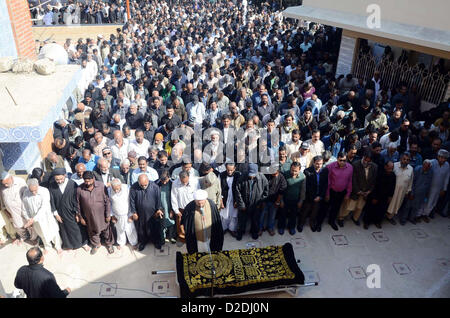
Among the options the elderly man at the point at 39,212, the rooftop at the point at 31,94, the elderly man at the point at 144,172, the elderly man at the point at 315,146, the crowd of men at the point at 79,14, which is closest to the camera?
the rooftop at the point at 31,94

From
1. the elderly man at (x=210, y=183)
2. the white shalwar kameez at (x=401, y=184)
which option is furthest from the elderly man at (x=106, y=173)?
the white shalwar kameez at (x=401, y=184)

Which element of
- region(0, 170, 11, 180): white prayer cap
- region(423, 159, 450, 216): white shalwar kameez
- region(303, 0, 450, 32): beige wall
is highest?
region(303, 0, 450, 32): beige wall

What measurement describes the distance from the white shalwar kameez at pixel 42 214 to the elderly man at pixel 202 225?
1.98 metres

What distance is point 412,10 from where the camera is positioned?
30.2 feet

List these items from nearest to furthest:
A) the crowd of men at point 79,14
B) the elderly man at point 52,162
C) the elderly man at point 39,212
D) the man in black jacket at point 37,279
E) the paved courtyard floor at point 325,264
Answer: the man in black jacket at point 37,279 < the paved courtyard floor at point 325,264 < the elderly man at point 39,212 < the elderly man at point 52,162 < the crowd of men at point 79,14

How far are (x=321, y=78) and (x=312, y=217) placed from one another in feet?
16.0

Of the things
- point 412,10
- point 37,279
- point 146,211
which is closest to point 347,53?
point 412,10

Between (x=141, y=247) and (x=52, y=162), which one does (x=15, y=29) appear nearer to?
(x=52, y=162)

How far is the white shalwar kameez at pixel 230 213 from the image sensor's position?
19.1ft

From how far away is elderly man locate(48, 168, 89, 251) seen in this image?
5367 millimetres

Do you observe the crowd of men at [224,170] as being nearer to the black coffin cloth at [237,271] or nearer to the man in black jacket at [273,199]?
the man in black jacket at [273,199]

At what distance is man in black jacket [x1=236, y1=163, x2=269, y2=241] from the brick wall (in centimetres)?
459

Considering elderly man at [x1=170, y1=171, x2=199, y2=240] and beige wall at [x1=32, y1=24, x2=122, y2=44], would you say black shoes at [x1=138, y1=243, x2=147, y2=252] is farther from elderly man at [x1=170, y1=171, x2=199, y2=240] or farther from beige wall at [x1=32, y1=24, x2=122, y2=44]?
beige wall at [x1=32, y1=24, x2=122, y2=44]

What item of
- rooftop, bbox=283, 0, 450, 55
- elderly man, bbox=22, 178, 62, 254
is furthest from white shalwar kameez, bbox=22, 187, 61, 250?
rooftop, bbox=283, 0, 450, 55
